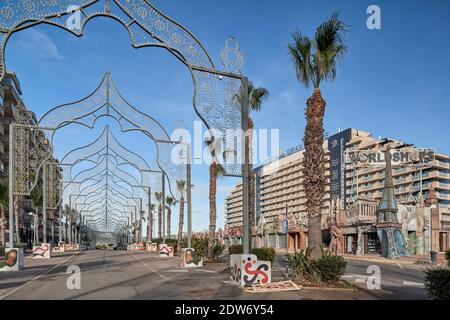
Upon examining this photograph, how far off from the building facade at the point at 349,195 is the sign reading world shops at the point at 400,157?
161 centimetres

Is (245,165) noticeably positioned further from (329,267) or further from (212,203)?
(212,203)

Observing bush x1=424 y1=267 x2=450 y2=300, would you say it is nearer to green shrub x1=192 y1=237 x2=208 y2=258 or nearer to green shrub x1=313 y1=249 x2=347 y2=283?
green shrub x1=313 y1=249 x2=347 y2=283

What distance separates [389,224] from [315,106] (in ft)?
99.1

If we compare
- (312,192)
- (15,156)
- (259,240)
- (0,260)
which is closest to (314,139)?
(312,192)

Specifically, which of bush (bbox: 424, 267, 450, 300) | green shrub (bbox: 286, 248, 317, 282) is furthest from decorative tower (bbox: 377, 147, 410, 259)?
bush (bbox: 424, 267, 450, 300)

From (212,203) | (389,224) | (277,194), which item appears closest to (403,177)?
(277,194)

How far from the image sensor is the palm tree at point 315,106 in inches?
653

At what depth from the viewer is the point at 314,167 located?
55.2 feet

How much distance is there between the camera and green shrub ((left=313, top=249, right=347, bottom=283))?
49.5 feet

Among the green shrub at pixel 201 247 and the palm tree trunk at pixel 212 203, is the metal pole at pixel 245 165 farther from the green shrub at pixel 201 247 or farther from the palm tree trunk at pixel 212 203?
the green shrub at pixel 201 247

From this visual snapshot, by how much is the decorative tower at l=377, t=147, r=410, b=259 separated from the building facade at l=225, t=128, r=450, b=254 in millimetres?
4265

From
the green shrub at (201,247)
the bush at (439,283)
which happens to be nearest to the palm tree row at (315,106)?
the bush at (439,283)

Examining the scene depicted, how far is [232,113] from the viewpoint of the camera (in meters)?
16.1
